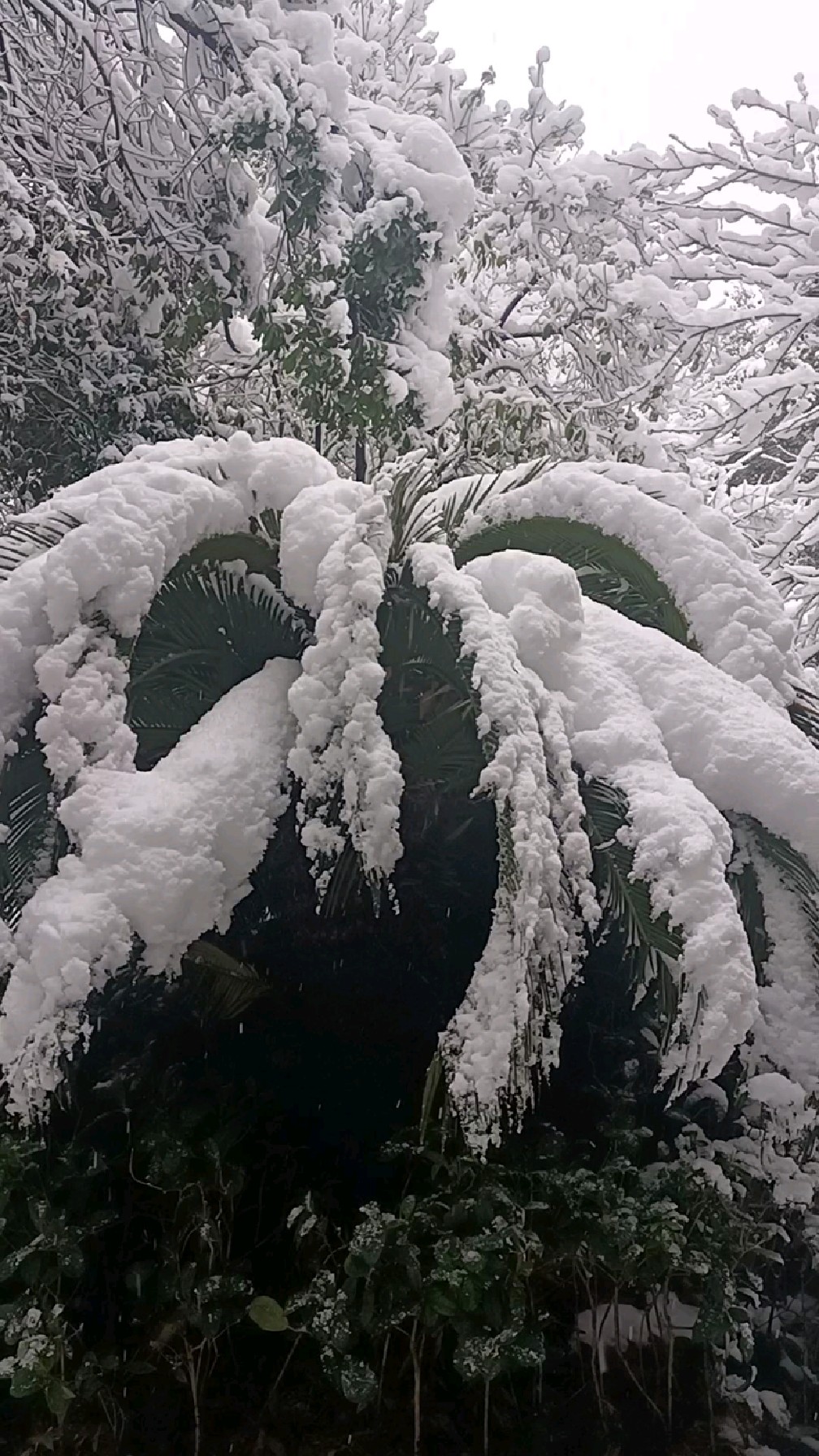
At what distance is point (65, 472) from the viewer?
11.0 ft

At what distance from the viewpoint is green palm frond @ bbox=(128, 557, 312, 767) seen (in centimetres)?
182

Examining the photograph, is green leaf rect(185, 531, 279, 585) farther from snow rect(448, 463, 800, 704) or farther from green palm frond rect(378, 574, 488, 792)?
snow rect(448, 463, 800, 704)

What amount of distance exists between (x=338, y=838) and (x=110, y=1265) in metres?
0.91

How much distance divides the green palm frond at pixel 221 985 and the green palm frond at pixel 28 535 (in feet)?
2.38

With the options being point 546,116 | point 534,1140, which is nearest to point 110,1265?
point 534,1140

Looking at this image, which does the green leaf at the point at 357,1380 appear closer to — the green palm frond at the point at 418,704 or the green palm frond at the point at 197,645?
the green palm frond at the point at 418,704

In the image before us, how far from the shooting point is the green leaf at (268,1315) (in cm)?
150

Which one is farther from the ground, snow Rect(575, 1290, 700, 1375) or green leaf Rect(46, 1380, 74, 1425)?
snow Rect(575, 1290, 700, 1375)

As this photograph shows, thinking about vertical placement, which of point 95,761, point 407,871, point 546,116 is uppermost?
point 546,116

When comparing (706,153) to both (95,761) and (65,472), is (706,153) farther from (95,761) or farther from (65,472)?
(95,761)

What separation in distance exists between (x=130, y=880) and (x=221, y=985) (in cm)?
48

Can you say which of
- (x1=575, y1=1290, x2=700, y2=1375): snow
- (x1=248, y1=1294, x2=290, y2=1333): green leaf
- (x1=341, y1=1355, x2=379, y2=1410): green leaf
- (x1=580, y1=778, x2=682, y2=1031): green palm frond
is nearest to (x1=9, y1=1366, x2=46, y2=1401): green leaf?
(x1=248, y1=1294, x2=290, y2=1333): green leaf

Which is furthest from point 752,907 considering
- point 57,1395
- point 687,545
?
point 57,1395

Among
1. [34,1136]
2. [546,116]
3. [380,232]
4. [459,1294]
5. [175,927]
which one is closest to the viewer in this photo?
[175,927]
